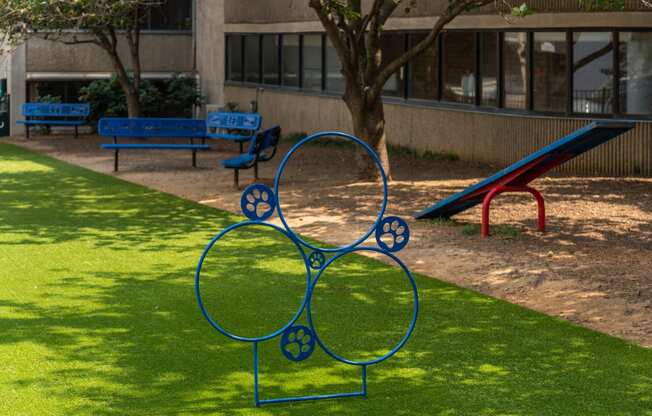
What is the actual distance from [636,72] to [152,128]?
9055 mm

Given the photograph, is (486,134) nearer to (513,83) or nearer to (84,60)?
(513,83)

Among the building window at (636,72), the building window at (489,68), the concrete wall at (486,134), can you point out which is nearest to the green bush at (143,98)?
the concrete wall at (486,134)

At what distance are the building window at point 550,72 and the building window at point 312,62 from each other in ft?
28.5

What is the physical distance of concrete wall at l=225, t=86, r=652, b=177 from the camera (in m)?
19.3

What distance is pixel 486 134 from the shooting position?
22.0 metres

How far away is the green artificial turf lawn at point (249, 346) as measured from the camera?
768cm

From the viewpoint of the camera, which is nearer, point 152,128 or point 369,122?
point 369,122

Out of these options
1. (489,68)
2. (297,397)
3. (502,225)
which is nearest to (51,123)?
(489,68)

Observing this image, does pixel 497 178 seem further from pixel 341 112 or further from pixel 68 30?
pixel 68 30

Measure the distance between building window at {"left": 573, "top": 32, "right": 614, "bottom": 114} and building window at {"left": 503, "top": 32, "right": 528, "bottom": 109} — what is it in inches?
47.4

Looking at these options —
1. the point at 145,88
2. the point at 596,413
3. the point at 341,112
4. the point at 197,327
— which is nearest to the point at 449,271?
the point at 197,327

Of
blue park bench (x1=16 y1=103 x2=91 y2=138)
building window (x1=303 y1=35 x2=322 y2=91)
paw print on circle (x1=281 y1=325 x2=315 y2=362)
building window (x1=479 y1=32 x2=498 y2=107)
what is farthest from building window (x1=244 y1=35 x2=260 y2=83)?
paw print on circle (x1=281 y1=325 x2=315 y2=362)

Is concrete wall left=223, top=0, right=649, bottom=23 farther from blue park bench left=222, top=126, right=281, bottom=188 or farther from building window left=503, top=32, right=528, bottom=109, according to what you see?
blue park bench left=222, top=126, right=281, bottom=188

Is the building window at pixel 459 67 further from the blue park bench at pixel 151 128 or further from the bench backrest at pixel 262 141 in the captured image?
the bench backrest at pixel 262 141
